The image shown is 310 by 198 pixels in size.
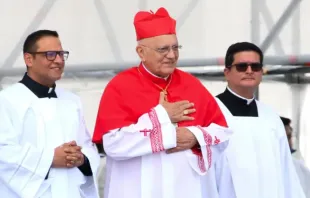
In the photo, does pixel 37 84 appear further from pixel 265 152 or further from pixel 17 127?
pixel 265 152

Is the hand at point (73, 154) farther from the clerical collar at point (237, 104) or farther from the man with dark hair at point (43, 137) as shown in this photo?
the clerical collar at point (237, 104)

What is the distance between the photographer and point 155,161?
378 cm

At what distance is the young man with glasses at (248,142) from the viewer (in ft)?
13.9

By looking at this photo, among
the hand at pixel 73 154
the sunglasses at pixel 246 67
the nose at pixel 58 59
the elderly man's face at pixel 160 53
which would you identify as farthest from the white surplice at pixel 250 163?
the nose at pixel 58 59

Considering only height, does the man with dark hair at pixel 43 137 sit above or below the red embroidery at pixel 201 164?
above

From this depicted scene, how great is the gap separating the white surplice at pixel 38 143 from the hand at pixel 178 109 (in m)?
0.47

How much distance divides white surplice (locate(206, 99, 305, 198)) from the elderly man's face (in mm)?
611

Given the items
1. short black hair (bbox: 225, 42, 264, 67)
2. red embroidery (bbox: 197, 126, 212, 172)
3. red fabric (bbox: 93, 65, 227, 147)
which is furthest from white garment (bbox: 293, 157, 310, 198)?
red embroidery (bbox: 197, 126, 212, 172)

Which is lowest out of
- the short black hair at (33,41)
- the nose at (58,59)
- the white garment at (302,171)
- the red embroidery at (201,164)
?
the white garment at (302,171)

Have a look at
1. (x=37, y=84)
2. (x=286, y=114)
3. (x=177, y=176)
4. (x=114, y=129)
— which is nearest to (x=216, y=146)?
(x=177, y=176)

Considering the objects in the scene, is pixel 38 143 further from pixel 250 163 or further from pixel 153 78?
pixel 250 163

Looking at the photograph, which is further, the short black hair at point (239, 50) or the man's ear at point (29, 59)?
the short black hair at point (239, 50)

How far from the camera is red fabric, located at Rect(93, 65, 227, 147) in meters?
3.76

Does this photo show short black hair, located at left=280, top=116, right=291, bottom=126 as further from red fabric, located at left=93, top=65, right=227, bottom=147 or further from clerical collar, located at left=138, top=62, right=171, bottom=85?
clerical collar, located at left=138, top=62, right=171, bottom=85
